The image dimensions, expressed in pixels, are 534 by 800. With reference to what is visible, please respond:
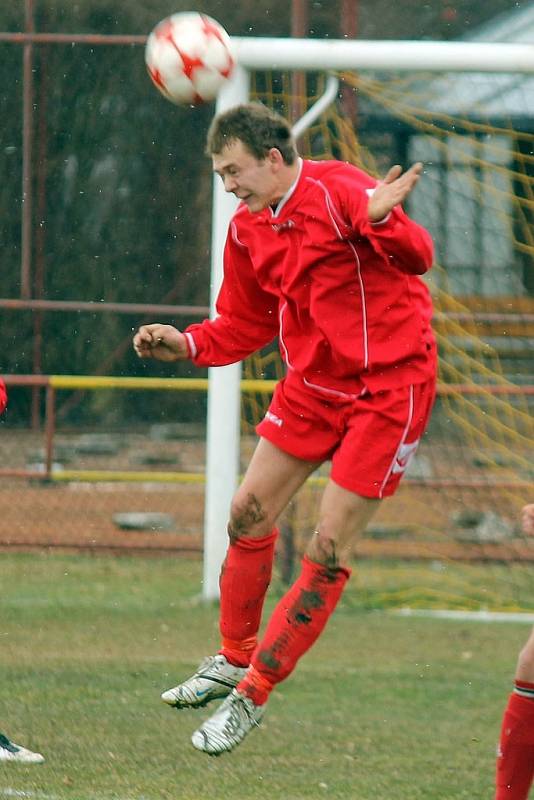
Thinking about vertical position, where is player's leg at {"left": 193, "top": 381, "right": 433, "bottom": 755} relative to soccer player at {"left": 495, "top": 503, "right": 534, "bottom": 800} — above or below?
above

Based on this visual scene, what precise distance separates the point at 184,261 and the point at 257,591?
1035 centimetres

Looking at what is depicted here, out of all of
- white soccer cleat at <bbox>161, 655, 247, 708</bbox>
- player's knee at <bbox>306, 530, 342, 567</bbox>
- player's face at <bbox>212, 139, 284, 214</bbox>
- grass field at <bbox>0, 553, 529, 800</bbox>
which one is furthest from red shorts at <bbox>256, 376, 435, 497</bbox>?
grass field at <bbox>0, 553, 529, 800</bbox>

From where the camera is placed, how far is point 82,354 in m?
15.1

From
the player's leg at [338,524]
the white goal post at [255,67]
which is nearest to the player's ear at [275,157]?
the player's leg at [338,524]

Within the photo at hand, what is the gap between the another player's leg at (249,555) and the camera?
4867 millimetres

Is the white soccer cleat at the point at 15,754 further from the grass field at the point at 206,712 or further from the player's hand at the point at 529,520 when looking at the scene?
the player's hand at the point at 529,520

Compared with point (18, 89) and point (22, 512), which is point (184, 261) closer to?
point (18, 89)

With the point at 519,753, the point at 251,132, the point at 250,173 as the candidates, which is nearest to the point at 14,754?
the point at 519,753

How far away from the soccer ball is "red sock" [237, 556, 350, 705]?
5.89 ft

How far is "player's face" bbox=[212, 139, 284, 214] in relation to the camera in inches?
183

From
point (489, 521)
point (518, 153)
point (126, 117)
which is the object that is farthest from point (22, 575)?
point (126, 117)

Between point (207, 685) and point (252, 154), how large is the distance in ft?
5.73

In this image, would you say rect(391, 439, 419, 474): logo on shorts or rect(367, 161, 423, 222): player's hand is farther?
rect(391, 439, 419, 474): logo on shorts

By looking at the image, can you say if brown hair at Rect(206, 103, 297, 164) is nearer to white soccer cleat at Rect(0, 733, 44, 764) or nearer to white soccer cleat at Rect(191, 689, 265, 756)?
white soccer cleat at Rect(191, 689, 265, 756)
